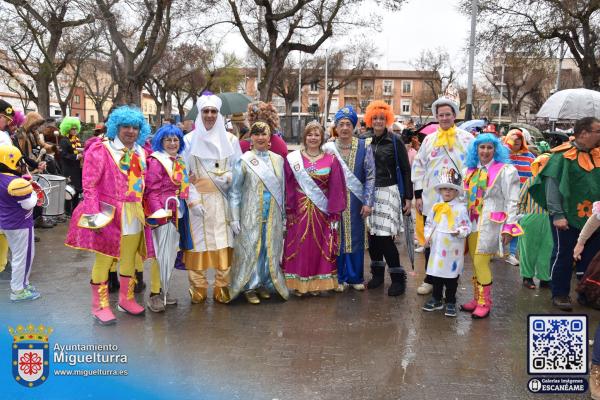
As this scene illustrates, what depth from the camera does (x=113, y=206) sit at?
171 inches

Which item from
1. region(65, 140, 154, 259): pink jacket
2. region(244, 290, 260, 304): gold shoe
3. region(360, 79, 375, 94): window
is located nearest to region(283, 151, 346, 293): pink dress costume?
region(244, 290, 260, 304): gold shoe

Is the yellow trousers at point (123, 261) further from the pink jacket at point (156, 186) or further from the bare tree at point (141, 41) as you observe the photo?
the bare tree at point (141, 41)

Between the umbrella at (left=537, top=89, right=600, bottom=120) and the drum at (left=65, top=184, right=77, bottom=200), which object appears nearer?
the umbrella at (left=537, top=89, right=600, bottom=120)

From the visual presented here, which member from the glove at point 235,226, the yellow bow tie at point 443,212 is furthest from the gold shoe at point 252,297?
the yellow bow tie at point 443,212

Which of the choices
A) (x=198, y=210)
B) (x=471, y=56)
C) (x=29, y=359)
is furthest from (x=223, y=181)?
(x=471, y=56)

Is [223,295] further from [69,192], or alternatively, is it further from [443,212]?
[69,192]

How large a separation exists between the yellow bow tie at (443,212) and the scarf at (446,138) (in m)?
0.84

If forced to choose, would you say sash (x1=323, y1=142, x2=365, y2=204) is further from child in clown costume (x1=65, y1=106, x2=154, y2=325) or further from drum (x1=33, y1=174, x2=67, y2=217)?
drum (x1=33, y1=174, x2=67, y2=217)

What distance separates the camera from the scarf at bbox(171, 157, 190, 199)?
463 cm

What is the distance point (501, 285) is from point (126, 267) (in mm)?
4220

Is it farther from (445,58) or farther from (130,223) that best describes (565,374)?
(445,58)

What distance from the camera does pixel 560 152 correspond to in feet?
15.8

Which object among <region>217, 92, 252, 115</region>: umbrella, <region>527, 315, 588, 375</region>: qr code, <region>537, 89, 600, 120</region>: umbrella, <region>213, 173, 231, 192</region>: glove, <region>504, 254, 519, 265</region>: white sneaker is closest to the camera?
<region>527, 315, 588, 375</region>: qr code

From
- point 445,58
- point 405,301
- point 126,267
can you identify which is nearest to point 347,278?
point 405,301
